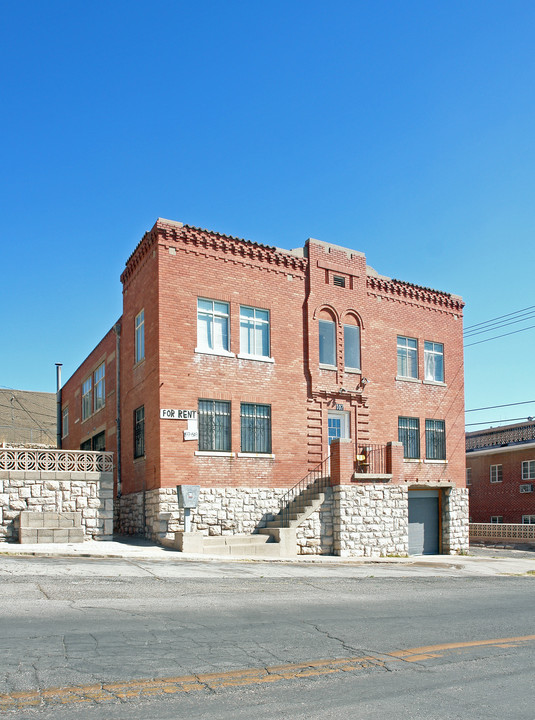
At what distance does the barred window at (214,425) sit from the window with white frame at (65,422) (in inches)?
721

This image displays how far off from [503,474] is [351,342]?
15731mm

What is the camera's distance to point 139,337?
24.4 meters

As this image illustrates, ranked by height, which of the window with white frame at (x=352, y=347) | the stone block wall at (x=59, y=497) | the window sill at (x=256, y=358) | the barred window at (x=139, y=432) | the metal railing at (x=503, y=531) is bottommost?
the metal railing at (x=503, y=531)

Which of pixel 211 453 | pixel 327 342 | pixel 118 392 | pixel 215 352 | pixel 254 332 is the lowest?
pixel 211 453

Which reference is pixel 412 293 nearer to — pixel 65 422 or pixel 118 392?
pixel 118 392

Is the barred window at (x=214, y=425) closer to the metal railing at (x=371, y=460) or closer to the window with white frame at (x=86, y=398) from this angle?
the metal railing at (x=371, y=460)

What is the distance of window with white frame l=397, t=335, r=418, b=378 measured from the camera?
91.5ft

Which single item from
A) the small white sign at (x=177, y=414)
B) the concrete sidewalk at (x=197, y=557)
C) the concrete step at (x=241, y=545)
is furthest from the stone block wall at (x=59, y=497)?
the concrete step at (x=241, y=545)

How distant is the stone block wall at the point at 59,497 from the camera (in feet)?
65.4

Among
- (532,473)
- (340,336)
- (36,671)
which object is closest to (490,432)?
(532,473)

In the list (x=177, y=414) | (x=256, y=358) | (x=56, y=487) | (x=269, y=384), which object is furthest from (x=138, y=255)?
(x=56, y=487)

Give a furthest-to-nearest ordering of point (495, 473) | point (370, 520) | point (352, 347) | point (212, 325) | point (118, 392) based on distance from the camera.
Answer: point (495, 473), point (118, 392), point (352, 347), point (370, 520), point (212, 325)

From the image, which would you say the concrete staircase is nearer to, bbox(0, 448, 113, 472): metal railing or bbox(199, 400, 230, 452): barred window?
bbox(199, 400, 230, 452): barred window

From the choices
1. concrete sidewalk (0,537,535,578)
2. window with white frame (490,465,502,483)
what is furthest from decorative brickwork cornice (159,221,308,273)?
window with white frame (490,465,502,483)
